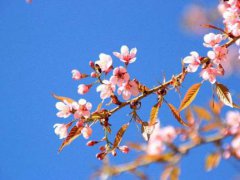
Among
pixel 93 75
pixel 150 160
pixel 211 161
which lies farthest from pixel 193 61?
pixel 150 160

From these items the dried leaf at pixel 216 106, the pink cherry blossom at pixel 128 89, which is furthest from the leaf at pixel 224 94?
the pink cherry blossom at pixel 128 89

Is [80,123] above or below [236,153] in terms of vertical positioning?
above

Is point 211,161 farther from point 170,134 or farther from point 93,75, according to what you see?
point 93,75

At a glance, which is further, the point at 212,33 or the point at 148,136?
the point at 212,33

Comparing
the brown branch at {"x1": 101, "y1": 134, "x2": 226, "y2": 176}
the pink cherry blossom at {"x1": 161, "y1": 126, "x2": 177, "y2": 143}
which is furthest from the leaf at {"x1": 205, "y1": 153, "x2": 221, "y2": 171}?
the pink cherry blossom at {"x1": 161, "y1": 126, "x2": 177, "y2": 143}

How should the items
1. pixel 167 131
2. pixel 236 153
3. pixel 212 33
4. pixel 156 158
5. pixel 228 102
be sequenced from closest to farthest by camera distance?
pixel 156 158 → pixel 236 153 → pixel 167 131 → pixel 228 102 → pixel 212 33

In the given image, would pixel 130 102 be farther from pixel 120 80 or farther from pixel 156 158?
pixel 156 158

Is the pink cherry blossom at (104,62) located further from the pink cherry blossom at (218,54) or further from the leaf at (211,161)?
the leaf at (211,161)

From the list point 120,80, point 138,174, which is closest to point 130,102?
point 120,80
